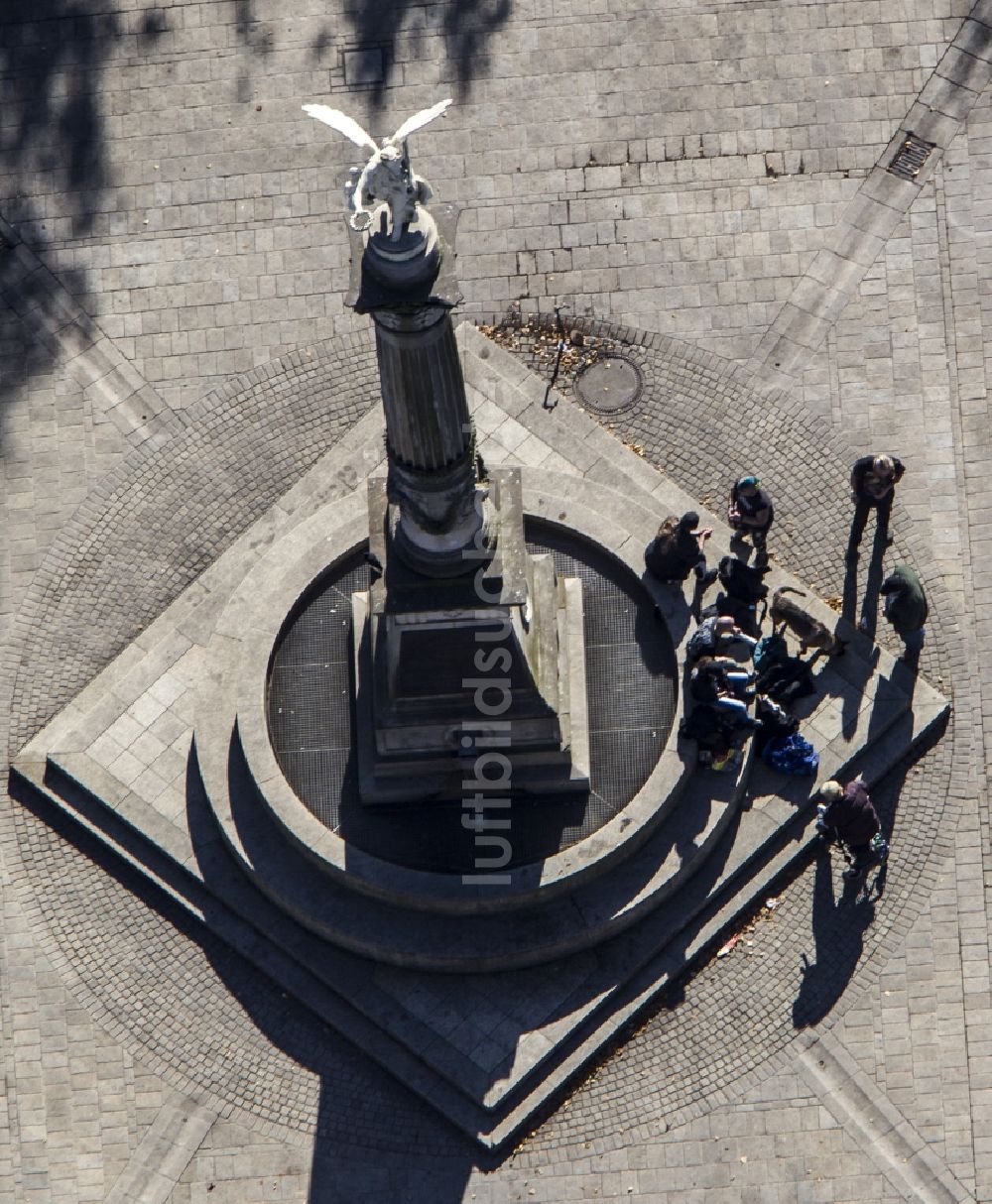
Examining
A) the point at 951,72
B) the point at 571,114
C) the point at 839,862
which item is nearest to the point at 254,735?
the point at 839,862

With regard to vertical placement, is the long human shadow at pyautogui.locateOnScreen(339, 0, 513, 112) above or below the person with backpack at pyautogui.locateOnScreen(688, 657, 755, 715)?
above

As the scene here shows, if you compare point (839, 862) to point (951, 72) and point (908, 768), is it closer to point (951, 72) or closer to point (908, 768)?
point (908, 768)

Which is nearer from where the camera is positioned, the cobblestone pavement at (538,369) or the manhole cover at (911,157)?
the cobblestone pavement at (538,369)

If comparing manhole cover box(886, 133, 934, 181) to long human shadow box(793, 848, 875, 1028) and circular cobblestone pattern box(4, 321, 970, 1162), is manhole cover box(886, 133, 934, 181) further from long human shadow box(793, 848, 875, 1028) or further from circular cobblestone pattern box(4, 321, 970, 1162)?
long human shadow box(793, 848, 875, 1028)

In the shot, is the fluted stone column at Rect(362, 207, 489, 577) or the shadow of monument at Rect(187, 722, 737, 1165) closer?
the fluted stone column at Rect(362, 207, 489, 577)

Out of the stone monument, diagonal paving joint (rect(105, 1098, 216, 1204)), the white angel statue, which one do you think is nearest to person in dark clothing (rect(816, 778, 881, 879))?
the stone monument

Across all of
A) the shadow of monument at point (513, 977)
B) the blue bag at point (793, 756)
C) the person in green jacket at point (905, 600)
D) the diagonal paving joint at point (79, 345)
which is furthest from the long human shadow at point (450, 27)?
the shadow of monument at point (513, 977)

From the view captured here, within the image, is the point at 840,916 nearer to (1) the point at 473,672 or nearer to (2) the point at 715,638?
(2) the point at 715,638

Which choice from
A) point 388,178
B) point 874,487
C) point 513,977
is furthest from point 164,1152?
point 388,178

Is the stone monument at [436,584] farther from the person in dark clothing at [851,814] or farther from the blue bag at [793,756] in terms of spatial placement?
the person in dark clothing at [851,814]
